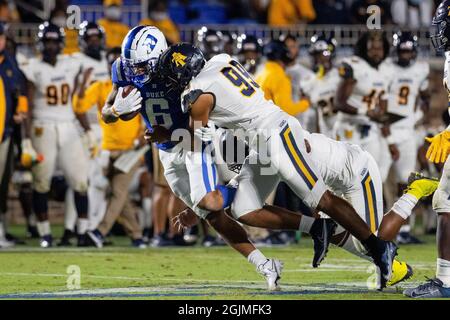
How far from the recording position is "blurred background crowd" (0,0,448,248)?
11.3 m

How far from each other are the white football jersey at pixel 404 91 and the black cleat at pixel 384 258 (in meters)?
4.47

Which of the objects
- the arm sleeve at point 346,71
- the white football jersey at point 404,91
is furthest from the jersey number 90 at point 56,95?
the white football jersey at point 404,91

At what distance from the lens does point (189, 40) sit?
14016mm

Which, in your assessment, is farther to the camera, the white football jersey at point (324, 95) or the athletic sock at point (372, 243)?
the white football jersey at point (324, 95)

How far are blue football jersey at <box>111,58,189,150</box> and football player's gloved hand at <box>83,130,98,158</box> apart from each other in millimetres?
3365

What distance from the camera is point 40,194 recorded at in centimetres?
1119

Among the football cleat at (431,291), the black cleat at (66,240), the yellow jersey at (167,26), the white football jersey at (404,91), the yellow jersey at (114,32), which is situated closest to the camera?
the football cleat at (431,291)

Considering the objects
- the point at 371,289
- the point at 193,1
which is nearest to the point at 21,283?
the point at 371,289

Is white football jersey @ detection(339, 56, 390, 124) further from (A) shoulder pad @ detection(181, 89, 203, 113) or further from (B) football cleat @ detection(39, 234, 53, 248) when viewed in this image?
(A) shoulder pad @ detection(181, 89, 203, 113)

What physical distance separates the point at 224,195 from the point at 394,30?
22.2 ft

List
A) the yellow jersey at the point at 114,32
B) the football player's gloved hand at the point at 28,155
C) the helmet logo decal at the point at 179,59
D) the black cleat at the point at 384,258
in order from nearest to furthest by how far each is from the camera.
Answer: the black cleat at the point at 384,258, the helmet logo decal at the point at 179,59, the football player's gloved hand at the point at 28,155, the yellow jersey at the point at 114,32

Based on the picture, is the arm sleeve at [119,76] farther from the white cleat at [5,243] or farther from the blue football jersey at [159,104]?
the white cleat at [5,243]

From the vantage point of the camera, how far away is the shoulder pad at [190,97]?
7211 millimetres

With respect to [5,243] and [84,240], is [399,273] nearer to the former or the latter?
[84,240]
